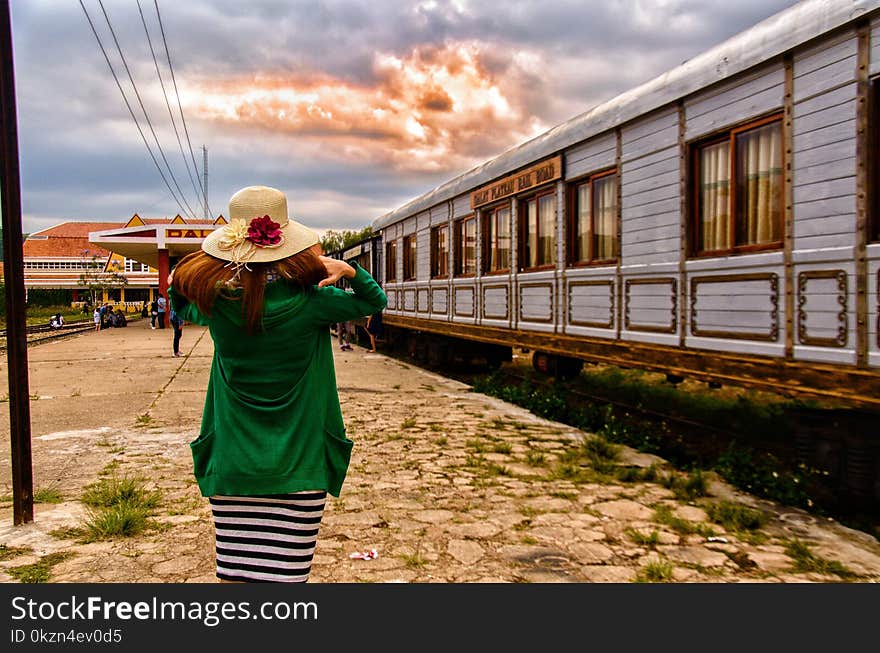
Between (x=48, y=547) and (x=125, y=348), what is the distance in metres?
19.4

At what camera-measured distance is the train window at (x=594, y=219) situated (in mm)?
8078

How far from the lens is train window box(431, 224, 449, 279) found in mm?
13945

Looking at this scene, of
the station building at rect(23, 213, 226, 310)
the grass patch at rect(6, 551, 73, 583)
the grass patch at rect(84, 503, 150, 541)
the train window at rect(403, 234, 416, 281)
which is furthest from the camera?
the station building at rect(23, 213, 226, 310)

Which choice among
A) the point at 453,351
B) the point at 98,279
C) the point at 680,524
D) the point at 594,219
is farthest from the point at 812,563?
the point at 98,279

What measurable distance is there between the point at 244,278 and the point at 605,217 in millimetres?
6638

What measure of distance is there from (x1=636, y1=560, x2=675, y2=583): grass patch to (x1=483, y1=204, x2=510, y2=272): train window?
7.28 meters

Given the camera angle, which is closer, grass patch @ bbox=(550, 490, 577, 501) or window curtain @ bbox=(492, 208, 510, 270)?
grass patch @ bbox=(550, 490, 577, 501)

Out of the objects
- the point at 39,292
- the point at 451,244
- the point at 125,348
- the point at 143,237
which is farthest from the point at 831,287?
the point at 39,292

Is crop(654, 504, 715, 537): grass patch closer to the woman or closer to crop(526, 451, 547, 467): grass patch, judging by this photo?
crop(526, 451, 547, 467): grass patch

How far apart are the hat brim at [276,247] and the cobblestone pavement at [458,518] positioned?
229cm

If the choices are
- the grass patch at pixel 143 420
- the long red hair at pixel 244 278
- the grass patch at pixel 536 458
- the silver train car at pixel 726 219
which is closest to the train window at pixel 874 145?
the silver train car at pixel 726 219

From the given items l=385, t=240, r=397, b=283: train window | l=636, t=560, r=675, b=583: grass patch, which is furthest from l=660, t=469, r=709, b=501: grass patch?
l=385, t=240, r=397, b=283: train window

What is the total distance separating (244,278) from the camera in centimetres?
220

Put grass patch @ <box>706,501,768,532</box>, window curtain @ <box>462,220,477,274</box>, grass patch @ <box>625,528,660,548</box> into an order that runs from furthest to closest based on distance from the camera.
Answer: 1. window curtain @ <box>462,220,477,274</box>
2. grass patch @ <box>706,501,768,532</box>
3. grass patch @ <box>625,528,660,548</box>
